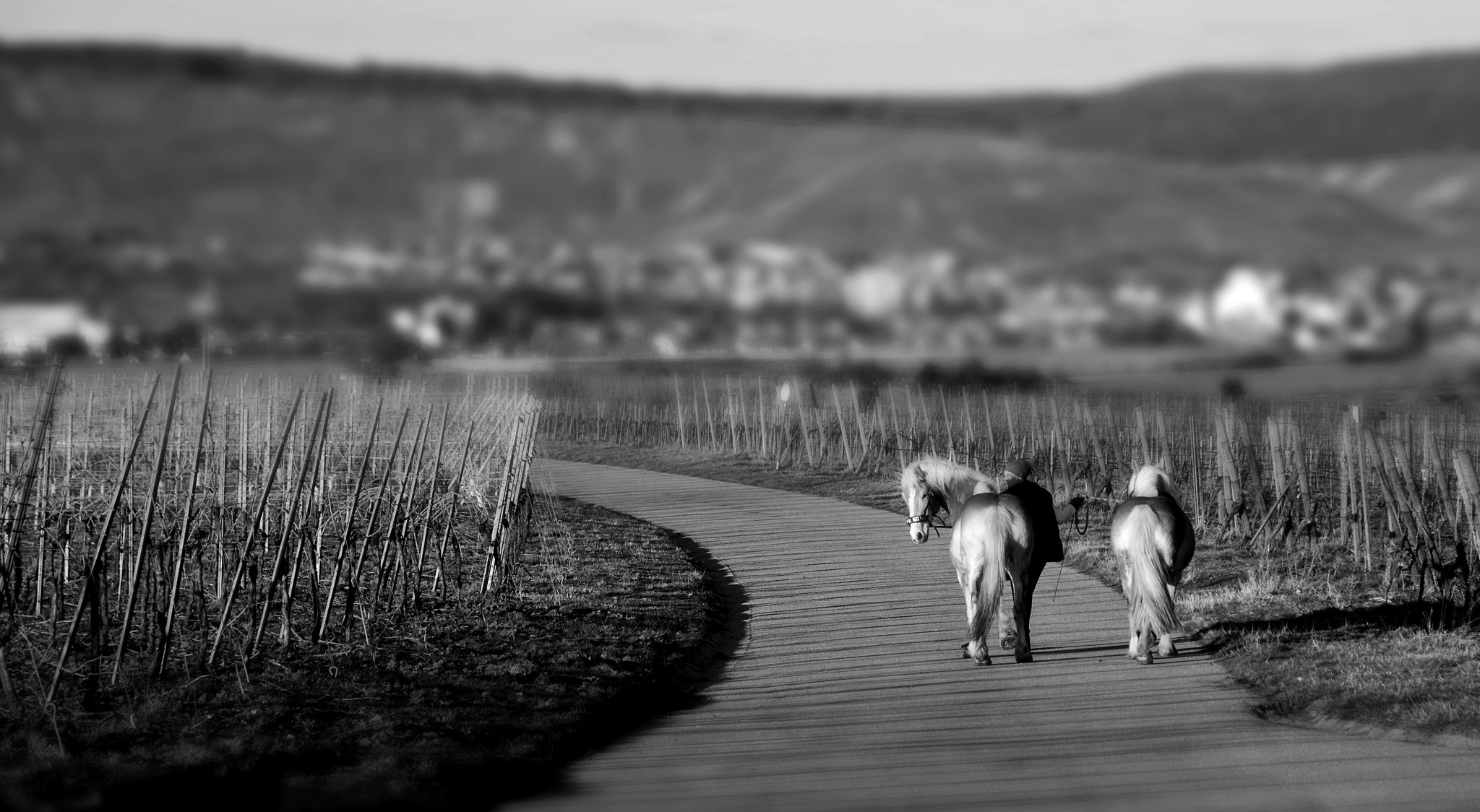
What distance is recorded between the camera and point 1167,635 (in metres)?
Result: 9.62

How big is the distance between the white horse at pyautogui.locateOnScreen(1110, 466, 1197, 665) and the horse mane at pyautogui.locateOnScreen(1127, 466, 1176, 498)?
0.28m

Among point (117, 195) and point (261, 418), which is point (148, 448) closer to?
point (261, 418)

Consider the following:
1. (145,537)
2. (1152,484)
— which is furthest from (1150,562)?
(145,537)

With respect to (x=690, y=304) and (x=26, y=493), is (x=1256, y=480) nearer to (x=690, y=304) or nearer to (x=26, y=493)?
(x=26, y=493)

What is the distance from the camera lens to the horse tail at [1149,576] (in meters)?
9.48

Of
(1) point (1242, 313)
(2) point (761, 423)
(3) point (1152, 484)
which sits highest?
(1) point (1242, 313)

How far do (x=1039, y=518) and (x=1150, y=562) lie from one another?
770 mm

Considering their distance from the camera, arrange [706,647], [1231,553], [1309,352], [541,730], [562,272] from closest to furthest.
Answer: [541,730] → [706,647] → [1231,553] → [562,272] → [1309,352]

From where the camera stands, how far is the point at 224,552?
410 inches

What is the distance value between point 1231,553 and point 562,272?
1273cm

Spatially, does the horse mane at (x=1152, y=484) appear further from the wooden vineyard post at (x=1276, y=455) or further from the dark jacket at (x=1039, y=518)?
the wooden vineyard post at (x=1276, y=455)

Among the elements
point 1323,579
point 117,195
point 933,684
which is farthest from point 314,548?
point 1323,579

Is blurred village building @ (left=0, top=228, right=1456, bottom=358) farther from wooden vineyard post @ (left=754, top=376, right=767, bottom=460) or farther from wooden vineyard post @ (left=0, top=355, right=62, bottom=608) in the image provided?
wooden vineyard post @ (left=0, top=355, right=62, bottom=608)

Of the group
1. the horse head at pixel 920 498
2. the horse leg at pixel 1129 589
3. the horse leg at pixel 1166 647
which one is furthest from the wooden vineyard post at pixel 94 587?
the horse leg at pixel 1166 647
